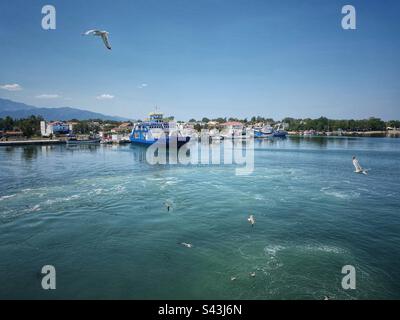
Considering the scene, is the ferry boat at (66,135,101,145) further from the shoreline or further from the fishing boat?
the fishing boat

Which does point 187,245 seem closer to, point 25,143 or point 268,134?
point 25,143

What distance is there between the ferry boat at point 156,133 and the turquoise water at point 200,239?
141 feet

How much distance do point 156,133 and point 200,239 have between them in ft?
221

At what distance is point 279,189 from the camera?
26.8 metres

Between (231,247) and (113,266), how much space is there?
Answer: 572 cm

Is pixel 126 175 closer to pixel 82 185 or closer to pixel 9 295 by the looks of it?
pixel 82 185

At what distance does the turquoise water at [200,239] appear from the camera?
11055 mm

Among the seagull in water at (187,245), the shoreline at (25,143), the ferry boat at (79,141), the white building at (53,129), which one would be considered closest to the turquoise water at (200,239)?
the seagull in water at (187,245)

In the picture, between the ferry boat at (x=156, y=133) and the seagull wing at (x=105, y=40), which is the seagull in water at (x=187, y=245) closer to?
the seagull wing at (x=105, y=40)

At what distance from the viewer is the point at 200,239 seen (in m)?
15.3

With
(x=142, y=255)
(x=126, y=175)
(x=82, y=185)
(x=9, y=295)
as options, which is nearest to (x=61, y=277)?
(x=9, y=295)

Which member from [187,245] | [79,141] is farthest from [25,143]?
[187,245]

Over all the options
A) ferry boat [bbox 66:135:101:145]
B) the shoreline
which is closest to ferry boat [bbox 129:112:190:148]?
ferry boat [bbox 66:135:101:145]

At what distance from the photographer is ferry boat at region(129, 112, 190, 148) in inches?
2798
